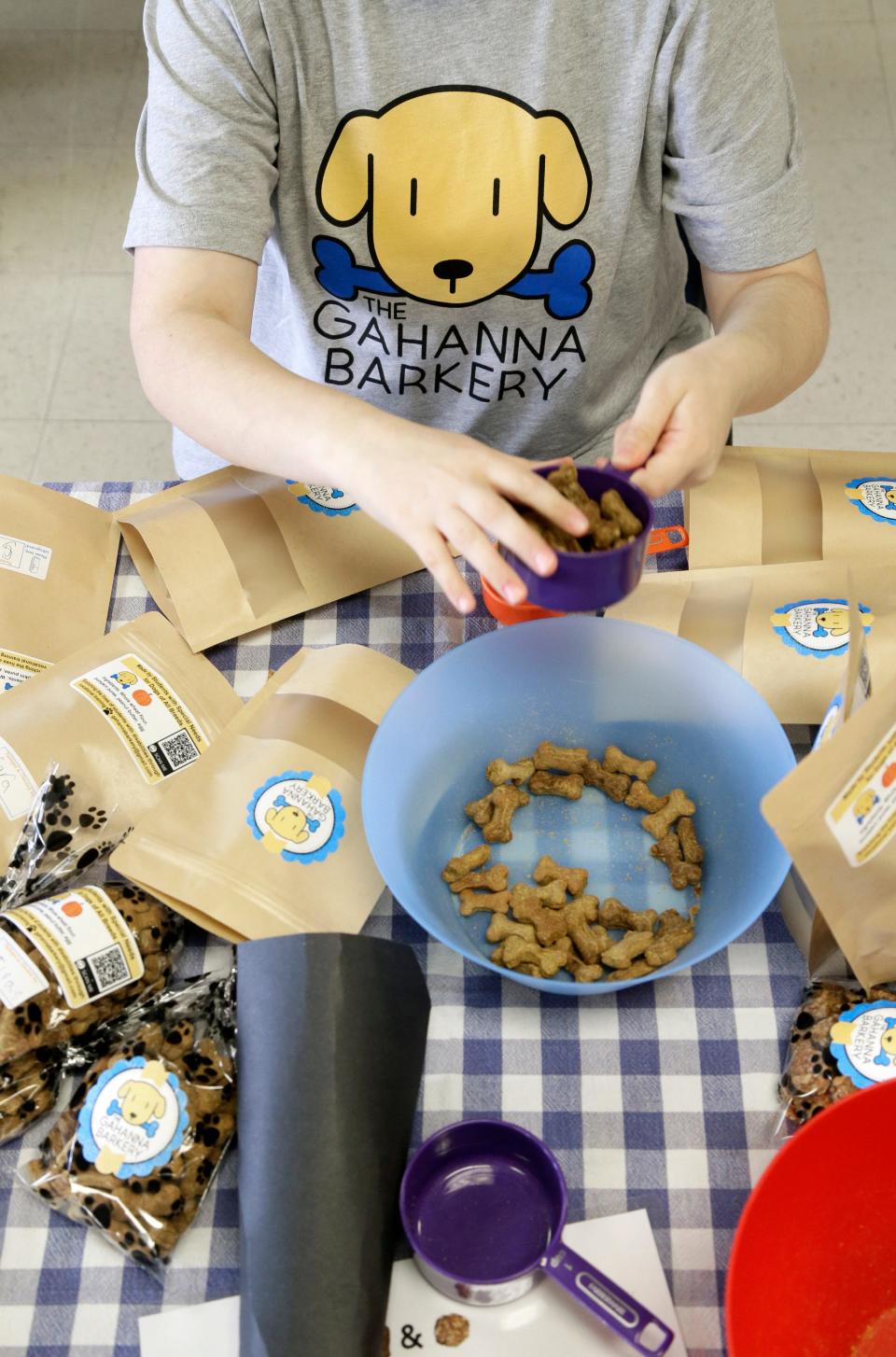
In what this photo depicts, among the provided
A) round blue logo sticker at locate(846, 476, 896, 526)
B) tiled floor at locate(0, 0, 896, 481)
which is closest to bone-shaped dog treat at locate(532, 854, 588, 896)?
round blue logo sticker at locate(846, 476, 896, 526)

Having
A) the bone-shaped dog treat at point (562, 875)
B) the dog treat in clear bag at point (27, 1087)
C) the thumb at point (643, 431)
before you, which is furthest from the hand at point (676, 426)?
the dog treat in clear bag at point (27, 1087)

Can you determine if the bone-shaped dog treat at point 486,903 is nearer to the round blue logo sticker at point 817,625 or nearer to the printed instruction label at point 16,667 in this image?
the round blue logo sticker at point 817,625

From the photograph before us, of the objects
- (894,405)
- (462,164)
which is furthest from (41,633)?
(894,405)

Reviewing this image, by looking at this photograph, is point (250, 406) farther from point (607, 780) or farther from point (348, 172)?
point (607, 780)

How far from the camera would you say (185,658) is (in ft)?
3.56

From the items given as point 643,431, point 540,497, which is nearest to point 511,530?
point 540,497

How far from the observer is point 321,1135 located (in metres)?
0.80

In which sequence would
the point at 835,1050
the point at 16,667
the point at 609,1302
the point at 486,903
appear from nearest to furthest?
the point at 609,1302 < the point at 835,1050 < the point at 486,903 < the point at 16,667

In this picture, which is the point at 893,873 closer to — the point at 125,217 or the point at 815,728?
the point at 815,728

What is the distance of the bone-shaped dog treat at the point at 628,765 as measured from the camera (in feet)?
3.31

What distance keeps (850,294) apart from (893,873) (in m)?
1.96

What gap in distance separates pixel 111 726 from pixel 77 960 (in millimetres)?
232

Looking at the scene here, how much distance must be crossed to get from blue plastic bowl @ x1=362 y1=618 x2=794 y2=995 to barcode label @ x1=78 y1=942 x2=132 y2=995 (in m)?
0.22

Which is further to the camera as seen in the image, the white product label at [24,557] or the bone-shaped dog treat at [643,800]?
the white product label at [24,557]
